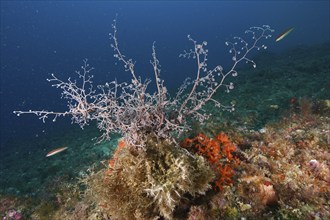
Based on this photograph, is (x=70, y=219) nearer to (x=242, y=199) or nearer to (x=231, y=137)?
(x=242, y=199)

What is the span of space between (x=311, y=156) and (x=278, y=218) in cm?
177

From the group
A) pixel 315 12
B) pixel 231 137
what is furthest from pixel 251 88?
pixel 315 12

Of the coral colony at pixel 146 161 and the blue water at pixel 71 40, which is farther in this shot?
the blue water at pixel 71 40

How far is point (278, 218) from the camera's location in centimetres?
357

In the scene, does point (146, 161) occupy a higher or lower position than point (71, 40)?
lower

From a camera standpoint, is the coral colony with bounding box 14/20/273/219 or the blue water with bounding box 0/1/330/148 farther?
the blue water with bounding box 0/1/330/148

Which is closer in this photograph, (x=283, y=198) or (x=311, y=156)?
(x=283, y=198)

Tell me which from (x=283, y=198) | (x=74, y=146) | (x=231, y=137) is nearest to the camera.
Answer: (x=283, y=198)

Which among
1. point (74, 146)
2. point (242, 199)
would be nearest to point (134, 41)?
point (74, 146)

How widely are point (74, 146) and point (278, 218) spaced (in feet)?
37.0

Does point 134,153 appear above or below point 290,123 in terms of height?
above

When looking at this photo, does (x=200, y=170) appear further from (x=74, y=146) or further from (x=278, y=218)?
(x=74, y=146)

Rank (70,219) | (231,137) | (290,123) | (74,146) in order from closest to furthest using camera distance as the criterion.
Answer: (70,219) < (231,137) < (290,123) < (74,146)

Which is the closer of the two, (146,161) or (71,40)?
(146,161)
